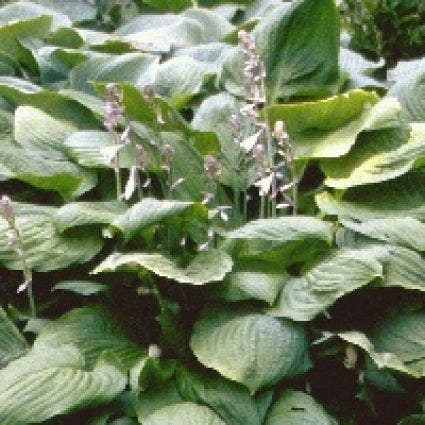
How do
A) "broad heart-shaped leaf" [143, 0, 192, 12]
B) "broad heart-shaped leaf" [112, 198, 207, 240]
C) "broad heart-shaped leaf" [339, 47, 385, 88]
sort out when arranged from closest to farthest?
"broad heart-shaped leaf" [112, 198, 207, 240] < "broad heart-shaped leaf" [339, 47, 385, 88] < "broad heart-shaped leaf" [143, 0, 192, 12]

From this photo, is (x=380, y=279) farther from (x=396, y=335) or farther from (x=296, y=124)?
(x=296, y=124)

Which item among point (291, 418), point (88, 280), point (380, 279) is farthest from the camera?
point (88, 280)

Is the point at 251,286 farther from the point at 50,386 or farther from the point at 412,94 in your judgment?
the point at 412,94

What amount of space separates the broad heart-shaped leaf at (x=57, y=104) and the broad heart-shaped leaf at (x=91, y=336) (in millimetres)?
1055

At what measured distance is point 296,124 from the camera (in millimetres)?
3559

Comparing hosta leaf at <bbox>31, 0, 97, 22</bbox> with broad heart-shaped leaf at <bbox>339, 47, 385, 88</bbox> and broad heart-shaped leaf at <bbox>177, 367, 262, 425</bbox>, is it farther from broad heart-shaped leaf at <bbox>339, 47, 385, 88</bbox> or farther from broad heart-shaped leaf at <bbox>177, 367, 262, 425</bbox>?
broad heart-shaped leaf at <bbox>177, 367, 262, 425</bbox>

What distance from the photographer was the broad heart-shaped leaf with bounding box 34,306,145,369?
2.82 m

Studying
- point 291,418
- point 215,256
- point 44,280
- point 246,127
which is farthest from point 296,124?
point 291,418

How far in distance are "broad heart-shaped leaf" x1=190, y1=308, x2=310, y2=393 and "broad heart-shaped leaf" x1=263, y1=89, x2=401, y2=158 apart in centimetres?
88

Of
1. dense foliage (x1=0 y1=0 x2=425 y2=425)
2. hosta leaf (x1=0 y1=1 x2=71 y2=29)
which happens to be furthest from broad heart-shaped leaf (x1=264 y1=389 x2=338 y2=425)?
hosta leaf (x1=0 y1=1 x2=71 y2=29)

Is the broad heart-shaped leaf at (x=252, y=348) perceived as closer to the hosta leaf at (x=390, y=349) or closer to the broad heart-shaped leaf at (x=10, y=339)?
the hosta leaf at (x=390, y=349)

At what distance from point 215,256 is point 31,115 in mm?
1104

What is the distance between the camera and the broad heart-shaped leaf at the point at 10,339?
2.84m

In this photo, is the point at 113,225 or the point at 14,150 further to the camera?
the point at 14,150
